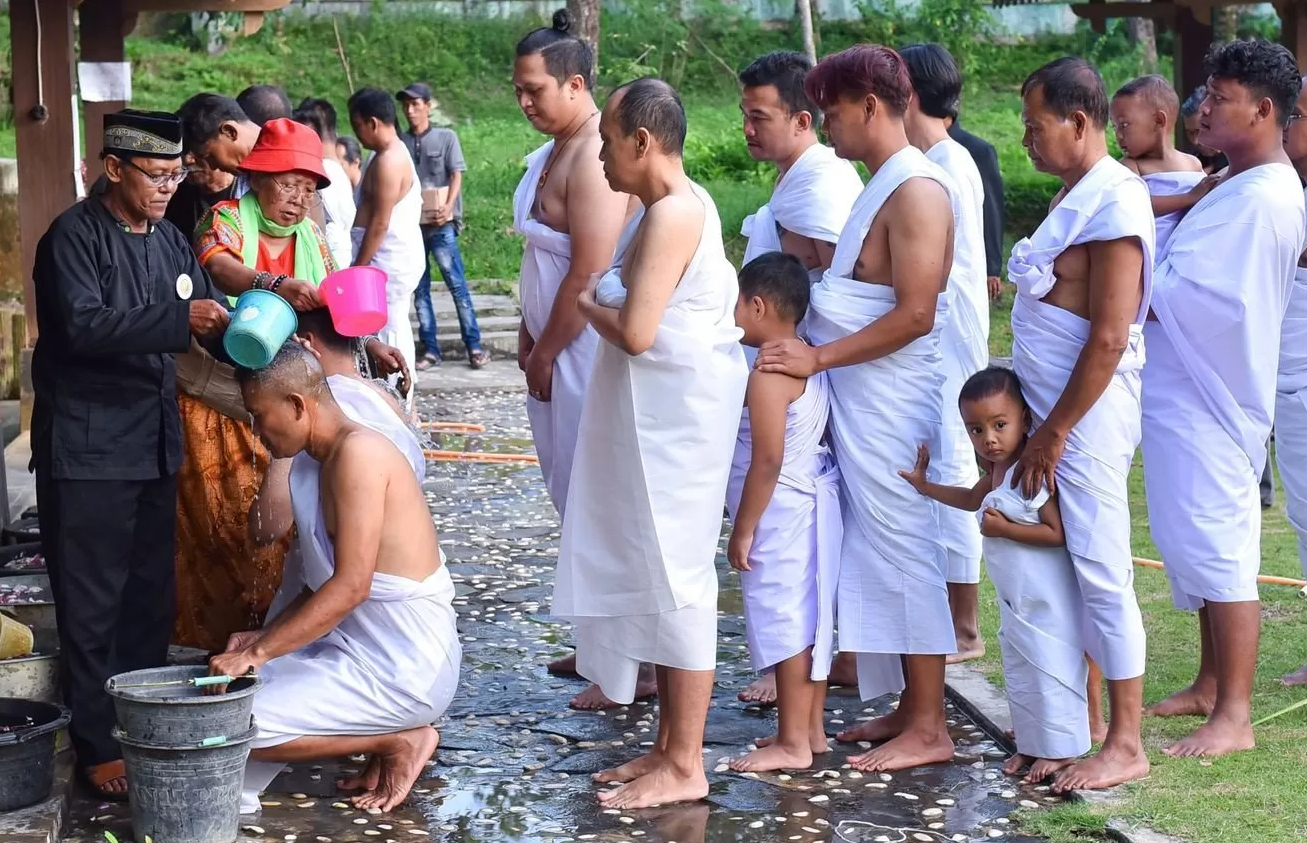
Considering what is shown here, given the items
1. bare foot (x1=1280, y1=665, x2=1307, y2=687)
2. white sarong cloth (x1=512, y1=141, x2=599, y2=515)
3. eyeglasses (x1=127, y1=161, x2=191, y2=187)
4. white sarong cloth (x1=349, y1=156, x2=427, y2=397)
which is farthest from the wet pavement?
white sarong cloth (x1=349, y1=156, x2=427, y2=397)

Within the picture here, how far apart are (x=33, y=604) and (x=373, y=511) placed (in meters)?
1.23

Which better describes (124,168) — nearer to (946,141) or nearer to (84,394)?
(84,394)

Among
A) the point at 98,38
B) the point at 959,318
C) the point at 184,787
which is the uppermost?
the point at 98,38

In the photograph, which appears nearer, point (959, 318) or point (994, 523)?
point (994, 523)

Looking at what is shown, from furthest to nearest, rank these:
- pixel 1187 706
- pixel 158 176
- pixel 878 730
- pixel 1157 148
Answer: pixel 1157 148 < pixel 1187 706 < pixel 878 730 < pixel 158 176

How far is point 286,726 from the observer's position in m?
4.06

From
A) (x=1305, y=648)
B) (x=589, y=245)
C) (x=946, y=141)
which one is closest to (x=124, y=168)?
(x=589, y=245)

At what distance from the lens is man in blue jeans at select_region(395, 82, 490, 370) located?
12805mm

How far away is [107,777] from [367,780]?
0.70m

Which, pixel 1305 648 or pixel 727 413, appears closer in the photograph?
pixel 727 413

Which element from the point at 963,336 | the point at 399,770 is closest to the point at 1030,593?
the point at 963,336

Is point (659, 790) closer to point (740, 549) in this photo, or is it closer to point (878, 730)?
point (740, 549)

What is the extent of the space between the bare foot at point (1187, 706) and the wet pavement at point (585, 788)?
55 cm

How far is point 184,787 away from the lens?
378cm
